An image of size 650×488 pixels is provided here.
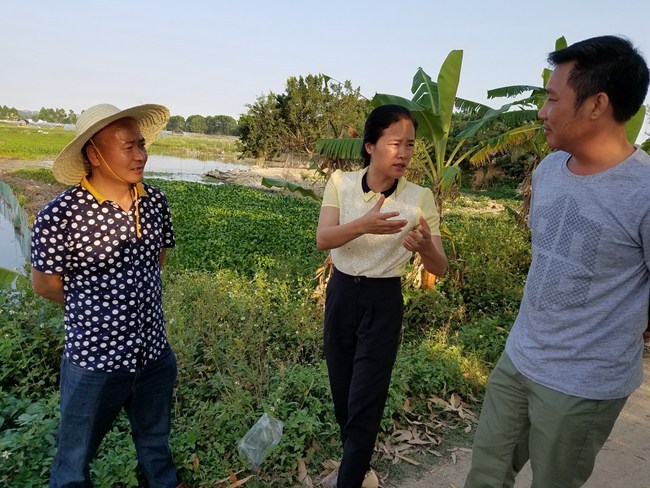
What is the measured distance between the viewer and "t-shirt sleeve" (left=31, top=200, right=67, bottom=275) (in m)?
1.87

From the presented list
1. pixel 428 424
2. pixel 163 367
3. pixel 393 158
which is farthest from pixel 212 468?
pixel 393 158

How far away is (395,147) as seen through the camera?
2195 millimetres

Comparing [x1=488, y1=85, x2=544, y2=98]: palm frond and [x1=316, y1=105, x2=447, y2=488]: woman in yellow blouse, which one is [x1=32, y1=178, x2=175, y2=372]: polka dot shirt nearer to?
[x1=316, y1=105, x2=447, y2=488]: woman in yellow blouse

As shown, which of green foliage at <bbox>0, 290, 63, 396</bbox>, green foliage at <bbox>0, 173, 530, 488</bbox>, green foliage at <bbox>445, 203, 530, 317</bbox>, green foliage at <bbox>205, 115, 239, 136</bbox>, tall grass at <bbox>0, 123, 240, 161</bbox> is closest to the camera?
green foliage at <bbox>0, 173, 530, 488</bbox>

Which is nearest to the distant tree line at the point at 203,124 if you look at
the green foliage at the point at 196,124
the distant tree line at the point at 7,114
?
the green foliage at the point at 196,124

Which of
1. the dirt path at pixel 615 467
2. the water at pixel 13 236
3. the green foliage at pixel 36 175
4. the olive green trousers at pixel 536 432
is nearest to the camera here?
the olive green trousers at pixel 536 432

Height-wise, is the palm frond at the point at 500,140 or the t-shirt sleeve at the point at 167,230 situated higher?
the palm frond at the point at 500,140

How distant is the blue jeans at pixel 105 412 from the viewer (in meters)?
1.99

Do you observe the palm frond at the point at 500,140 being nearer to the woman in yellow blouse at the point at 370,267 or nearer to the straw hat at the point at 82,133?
the woman in yellow blouse at the point at 370,267

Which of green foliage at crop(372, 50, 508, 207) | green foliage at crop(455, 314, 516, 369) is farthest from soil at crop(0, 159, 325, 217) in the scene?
green foliage at crop(455, 314, 516, 369)

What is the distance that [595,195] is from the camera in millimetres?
1574

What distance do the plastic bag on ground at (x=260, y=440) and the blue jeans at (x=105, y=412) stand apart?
47 cm

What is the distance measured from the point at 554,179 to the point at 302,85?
23.6 meters

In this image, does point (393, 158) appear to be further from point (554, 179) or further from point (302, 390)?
point (302, 390)
